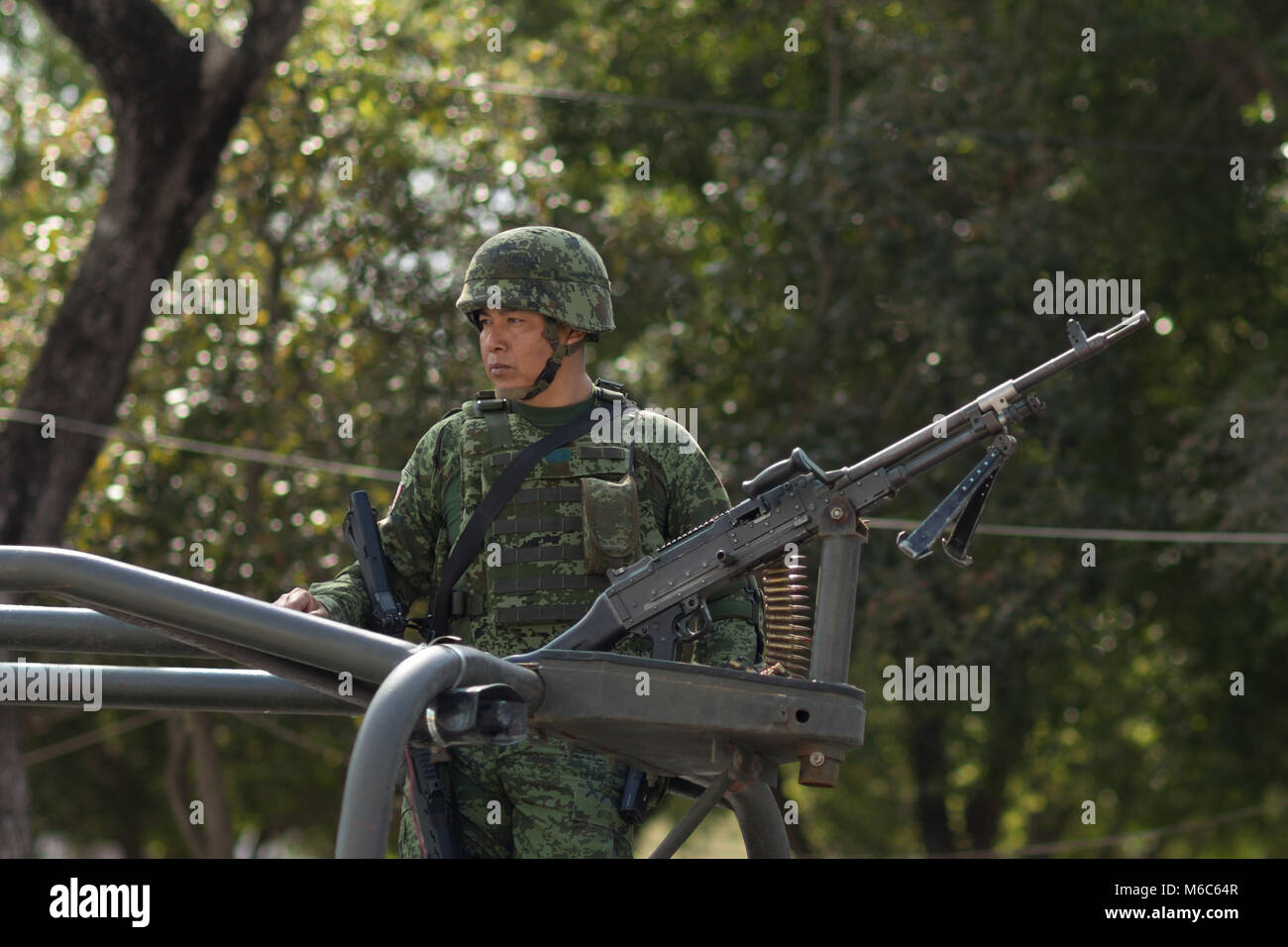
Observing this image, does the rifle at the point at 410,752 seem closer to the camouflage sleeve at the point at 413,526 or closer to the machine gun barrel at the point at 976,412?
the camouflage sleeve at the point at 413,526

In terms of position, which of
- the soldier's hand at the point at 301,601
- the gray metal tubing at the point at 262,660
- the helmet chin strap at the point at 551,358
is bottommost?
the gray metal tubing at the point at 262,660

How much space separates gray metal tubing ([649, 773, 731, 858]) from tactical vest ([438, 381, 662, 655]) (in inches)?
31.8

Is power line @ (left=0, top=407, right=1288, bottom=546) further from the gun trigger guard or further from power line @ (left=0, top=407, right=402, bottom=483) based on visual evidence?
the gun trigger guard

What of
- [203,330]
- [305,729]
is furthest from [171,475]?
[305,729]

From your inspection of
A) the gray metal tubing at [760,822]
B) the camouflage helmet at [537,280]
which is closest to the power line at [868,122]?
the camouflage helmet at [537,280]

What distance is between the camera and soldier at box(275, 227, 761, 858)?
139 inches

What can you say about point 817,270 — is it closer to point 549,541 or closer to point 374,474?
point 374,474

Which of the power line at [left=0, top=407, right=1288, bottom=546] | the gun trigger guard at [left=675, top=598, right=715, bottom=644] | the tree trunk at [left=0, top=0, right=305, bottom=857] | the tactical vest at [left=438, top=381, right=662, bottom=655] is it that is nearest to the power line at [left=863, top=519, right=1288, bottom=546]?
the power line at [left=0, top=407, right=1288, bottom=546]

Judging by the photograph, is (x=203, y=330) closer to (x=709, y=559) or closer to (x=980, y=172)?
(x=980, y=172)

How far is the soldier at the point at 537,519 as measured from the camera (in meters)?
3.52

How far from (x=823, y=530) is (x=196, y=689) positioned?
1.10 meters

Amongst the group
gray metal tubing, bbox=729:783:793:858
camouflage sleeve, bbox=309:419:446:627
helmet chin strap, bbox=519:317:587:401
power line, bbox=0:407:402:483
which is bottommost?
gray metal tubing, bbox=729:783:793:858

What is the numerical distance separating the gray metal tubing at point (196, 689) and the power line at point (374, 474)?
5504 mm

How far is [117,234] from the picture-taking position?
8516 millimetres
